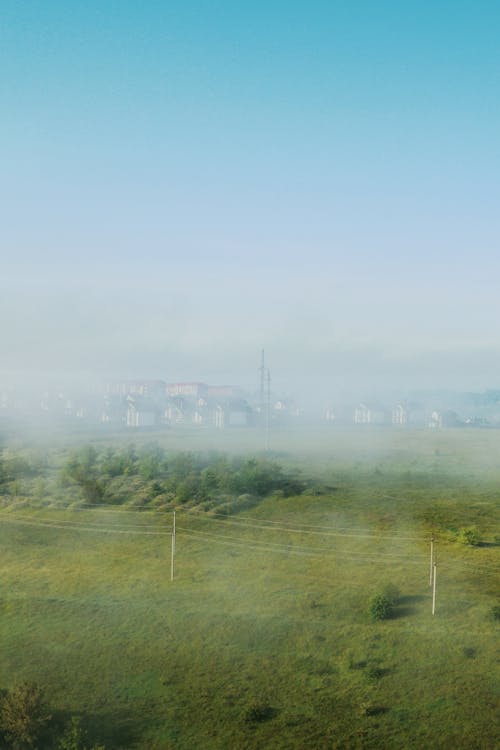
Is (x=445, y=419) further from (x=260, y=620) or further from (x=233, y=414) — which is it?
(x=260, y=620)

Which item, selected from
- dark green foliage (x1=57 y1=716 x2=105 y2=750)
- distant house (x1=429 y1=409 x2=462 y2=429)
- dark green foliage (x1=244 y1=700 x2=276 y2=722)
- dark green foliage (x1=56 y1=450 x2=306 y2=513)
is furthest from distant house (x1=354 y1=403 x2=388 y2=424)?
dark green foliage (x1=57 y1=716 x2=105 y2=750)

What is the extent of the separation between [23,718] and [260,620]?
1481 centimetres

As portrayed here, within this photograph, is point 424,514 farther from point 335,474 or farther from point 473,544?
point 335,474

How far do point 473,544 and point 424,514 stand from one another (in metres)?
9.09

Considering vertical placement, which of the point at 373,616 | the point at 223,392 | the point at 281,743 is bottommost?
the point at 281,743

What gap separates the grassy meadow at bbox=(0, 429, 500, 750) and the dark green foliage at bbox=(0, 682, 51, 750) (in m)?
2.12

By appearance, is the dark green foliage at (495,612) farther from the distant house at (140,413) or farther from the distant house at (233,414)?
the distant house at (140,413)

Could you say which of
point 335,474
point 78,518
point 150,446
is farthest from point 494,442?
point 78,518

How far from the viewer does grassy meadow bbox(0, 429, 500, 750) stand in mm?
28438

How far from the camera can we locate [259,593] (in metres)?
41.0

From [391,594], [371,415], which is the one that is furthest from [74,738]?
[371,415]

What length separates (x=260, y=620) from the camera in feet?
123

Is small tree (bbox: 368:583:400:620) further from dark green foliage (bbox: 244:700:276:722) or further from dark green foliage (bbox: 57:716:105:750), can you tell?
dark green foliage (bbox: 57:716:105:750)

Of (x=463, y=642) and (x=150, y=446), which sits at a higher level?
(x=150, y=446)
